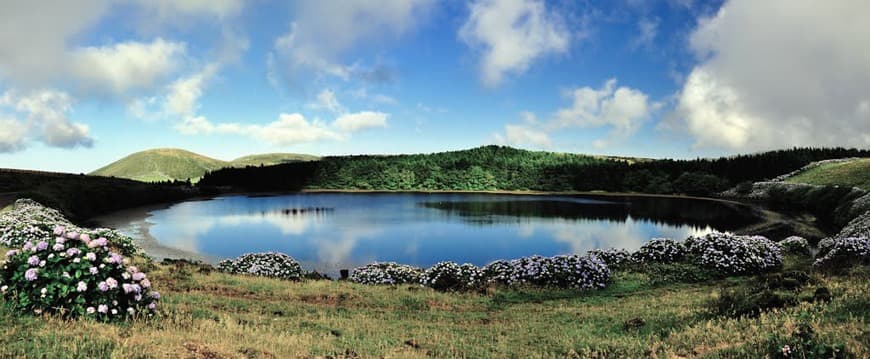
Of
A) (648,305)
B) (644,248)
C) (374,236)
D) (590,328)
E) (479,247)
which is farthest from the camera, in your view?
(374,236)

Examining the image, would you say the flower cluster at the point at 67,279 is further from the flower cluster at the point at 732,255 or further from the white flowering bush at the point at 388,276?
the flower cluster at the point at 732,255

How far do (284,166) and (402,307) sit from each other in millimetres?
190629

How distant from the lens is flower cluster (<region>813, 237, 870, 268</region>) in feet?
77.0

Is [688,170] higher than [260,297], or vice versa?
[688,170]

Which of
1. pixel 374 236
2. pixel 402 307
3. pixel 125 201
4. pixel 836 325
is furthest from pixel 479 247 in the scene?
pixel 125 201

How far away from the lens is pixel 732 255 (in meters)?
28.3

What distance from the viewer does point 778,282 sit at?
15414mm

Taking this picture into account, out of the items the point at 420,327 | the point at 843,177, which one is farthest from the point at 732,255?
the point at 843,177

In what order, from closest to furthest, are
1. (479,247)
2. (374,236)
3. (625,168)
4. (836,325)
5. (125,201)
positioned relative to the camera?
1. (836,325)
2. (479,247)
3. (374,236)
4. (125,201)
5. (625,168)

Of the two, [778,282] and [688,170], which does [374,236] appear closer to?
[778,282]

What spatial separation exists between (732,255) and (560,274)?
37.8 ft

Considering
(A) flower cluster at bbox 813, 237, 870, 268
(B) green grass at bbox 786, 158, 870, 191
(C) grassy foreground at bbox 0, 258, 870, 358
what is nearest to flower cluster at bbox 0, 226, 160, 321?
(C) grassy foreground at bbox 0, 258, 870, 358

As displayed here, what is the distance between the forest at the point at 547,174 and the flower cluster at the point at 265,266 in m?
130

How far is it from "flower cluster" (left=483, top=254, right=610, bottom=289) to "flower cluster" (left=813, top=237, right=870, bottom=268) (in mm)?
10928
